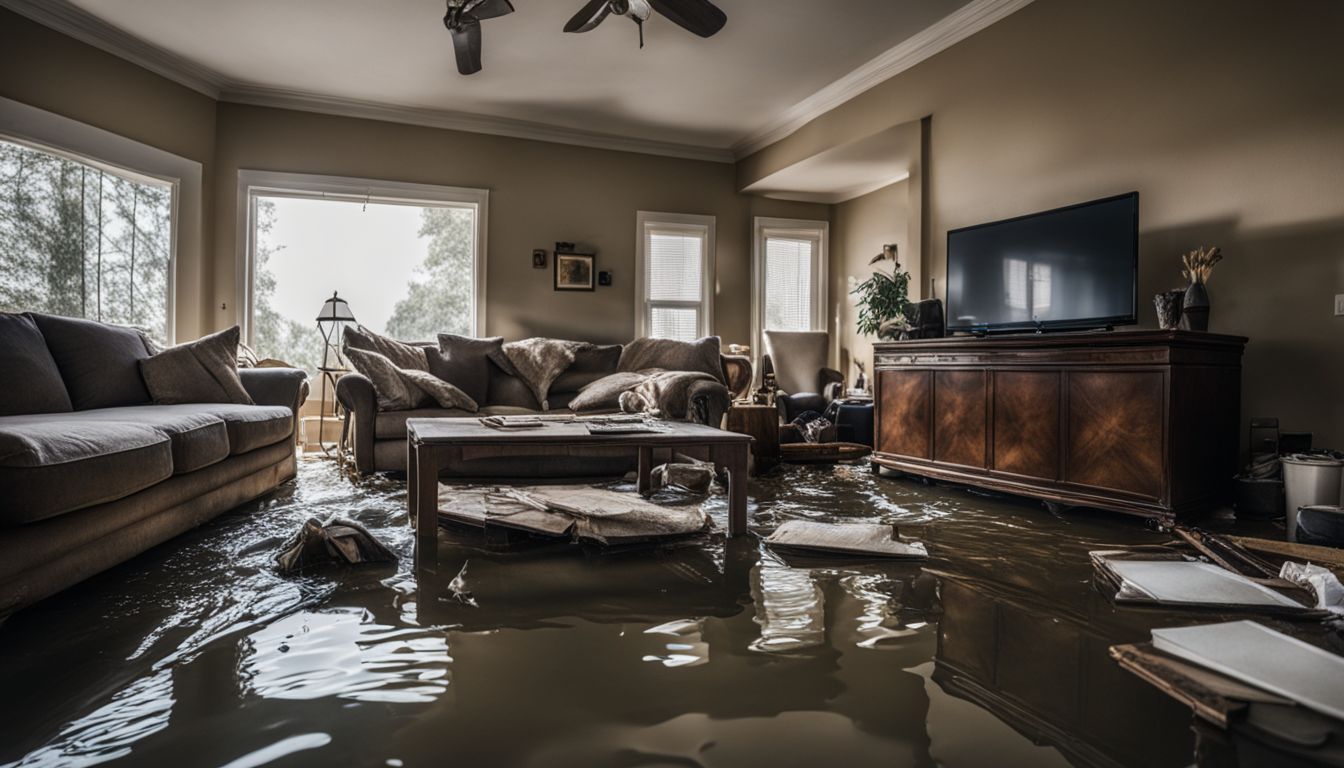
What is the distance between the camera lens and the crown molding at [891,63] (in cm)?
406

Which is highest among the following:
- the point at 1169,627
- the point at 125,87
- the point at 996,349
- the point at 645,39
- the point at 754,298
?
the point at 645,39

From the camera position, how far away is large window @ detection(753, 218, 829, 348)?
6.90 m

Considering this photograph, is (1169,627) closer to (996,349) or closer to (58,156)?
(996,349)

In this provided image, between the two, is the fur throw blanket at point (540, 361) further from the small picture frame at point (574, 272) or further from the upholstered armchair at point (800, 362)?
the upholstered armchair at point (800, 362)

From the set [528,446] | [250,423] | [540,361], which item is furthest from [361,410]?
[528,446]

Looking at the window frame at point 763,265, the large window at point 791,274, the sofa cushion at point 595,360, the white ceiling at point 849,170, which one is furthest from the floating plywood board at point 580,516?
the large window at point 791,274

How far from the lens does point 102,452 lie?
6.12 feet

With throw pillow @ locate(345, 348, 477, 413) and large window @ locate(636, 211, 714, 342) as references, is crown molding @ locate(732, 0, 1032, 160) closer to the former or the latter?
large window @ locate(636, 211, 714, 342)

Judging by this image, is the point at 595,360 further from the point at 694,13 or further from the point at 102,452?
the point at 102,452

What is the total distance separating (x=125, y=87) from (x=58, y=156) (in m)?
0.67

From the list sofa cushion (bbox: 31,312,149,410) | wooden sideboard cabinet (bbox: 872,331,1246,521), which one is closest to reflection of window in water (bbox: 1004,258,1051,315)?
wooden sideboard cabinet (bbox: 872,331,1246,521)

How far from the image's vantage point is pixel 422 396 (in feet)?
13.1

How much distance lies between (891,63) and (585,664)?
4647 millimetres

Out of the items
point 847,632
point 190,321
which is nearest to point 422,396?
point 190,321
